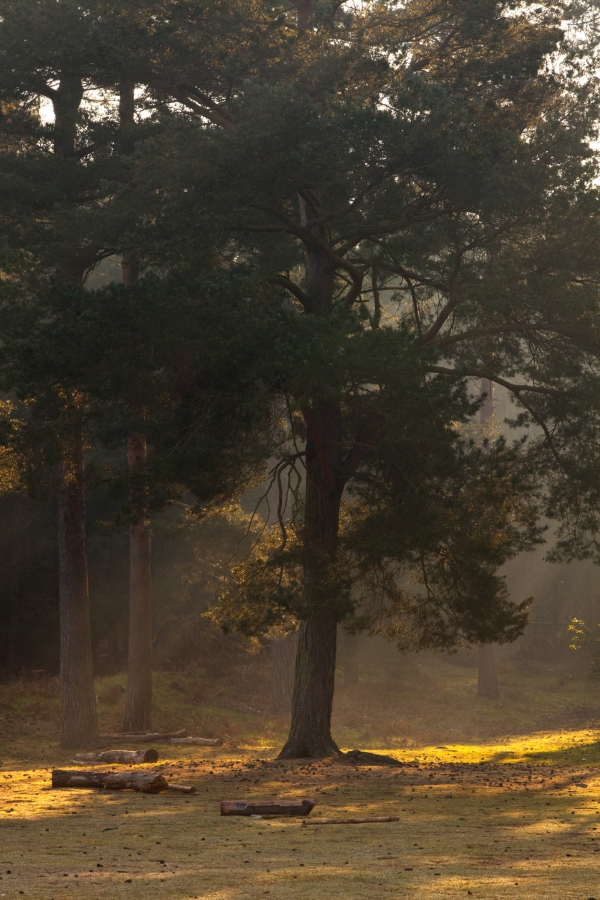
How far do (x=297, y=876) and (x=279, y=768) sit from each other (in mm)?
8548

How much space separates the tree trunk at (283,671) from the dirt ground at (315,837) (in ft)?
37.3

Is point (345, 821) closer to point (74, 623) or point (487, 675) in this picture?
point (74, 623)

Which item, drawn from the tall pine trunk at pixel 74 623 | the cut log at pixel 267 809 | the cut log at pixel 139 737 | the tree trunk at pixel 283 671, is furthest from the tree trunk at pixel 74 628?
the cut log at pixel 267 809

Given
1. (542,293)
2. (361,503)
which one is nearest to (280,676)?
(361,503)

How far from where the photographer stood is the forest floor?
600 centimetres

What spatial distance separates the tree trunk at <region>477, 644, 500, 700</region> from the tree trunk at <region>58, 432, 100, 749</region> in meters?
17.6

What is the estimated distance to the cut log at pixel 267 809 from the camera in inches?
390

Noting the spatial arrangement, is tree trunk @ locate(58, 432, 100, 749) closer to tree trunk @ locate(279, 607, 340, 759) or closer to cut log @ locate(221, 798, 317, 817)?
tree trunk @ locate(279, 607, 340, 759)

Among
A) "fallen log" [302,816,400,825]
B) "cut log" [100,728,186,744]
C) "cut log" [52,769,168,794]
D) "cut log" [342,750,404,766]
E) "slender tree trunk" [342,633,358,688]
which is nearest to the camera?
"fallen log" [302,816,400,825]

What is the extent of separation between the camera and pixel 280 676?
2766 centimetres

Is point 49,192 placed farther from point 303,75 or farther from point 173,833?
point 173,833

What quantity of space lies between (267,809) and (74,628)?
32.9ft

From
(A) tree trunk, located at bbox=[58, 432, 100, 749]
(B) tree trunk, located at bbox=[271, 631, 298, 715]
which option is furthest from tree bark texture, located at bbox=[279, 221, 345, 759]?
(B) tree trunk, located at bbox=[271, 631, 298, 715]

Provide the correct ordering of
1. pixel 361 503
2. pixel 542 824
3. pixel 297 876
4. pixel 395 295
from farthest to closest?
pixel 395 295 → pixel 361 503 → pixel 542 824 → pixel 297 876
